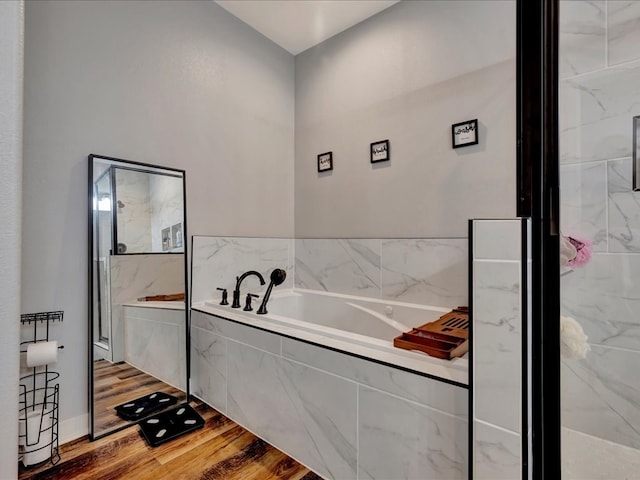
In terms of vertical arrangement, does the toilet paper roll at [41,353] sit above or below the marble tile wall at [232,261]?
below

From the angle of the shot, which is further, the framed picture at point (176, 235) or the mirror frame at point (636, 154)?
the framed picture at point (176, 235)

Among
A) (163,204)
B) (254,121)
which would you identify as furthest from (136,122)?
(254,121)

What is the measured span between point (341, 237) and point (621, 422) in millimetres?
1910

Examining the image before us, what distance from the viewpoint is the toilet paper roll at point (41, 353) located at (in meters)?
1.54

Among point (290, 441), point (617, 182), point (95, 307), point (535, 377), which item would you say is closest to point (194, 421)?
point (290, 441)

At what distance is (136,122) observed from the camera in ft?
6.74

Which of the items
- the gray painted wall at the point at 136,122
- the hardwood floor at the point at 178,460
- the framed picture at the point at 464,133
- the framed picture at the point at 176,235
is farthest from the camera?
the framed picture at the point at 176,235

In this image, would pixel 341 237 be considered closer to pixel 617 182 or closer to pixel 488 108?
pixel 488 108

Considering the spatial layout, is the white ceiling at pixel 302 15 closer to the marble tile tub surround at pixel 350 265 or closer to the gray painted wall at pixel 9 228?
the marble tile tub surround at pixel 350 265

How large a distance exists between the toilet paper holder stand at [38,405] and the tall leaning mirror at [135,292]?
0.16 metres

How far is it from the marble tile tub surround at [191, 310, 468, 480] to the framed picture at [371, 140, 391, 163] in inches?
60.6

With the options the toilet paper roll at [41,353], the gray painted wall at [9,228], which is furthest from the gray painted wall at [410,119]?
the gray painted wall at [9,228]

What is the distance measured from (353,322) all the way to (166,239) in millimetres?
1455

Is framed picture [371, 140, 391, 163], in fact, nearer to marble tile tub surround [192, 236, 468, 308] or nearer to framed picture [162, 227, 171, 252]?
marble tile tub surround [192, 236, 468, 308]
